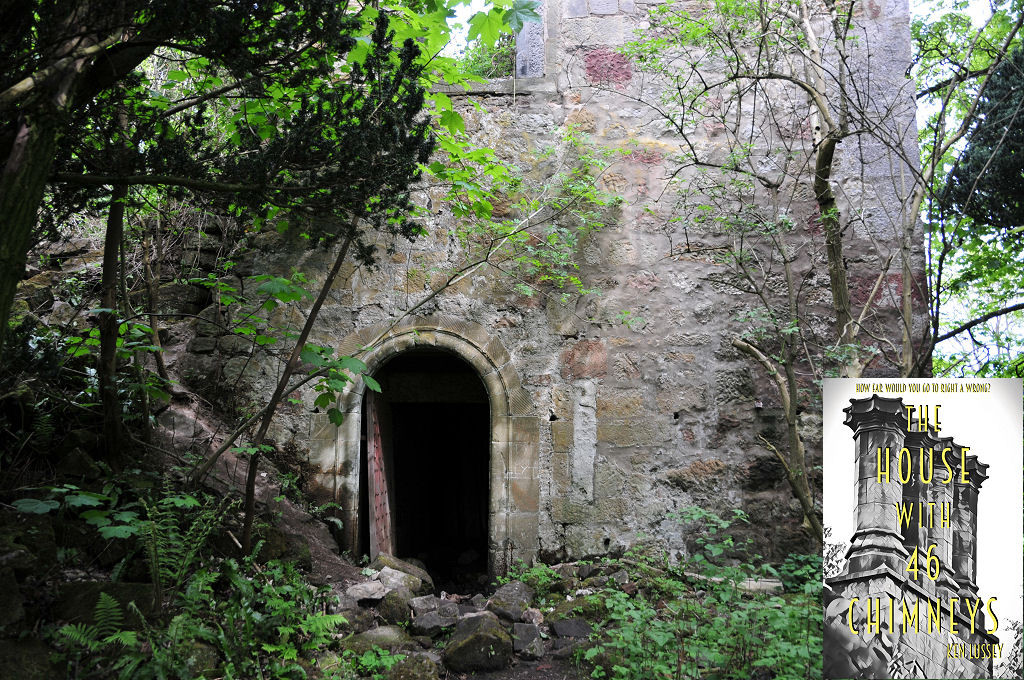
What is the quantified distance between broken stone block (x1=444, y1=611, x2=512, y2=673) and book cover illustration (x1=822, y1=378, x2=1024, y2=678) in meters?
2.01

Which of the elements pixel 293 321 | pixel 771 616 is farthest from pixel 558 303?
pixel 771 616

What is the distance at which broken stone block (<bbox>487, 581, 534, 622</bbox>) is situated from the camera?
4.30 metres

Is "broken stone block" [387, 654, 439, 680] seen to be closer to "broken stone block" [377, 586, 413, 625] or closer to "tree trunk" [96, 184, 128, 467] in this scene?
"broken stone block" [377, 586, 413, 625]

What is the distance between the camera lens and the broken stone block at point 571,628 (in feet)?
13.3

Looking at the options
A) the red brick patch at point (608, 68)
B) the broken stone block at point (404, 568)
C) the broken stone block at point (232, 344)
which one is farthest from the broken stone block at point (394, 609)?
the red brick patch at point (608, 68)

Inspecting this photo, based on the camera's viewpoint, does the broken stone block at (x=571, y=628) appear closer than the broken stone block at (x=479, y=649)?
No

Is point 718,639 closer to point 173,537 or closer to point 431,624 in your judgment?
point 431,624

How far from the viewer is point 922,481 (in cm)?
229

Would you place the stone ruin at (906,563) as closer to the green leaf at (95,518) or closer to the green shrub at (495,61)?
the green leaf at (95,518)

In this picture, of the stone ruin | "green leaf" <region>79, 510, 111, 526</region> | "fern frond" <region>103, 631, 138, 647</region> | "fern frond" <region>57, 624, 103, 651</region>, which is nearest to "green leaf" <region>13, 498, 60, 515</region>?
"green leaf" <region>79, 510, 111, 526</region>

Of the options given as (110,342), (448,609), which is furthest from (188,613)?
(448,609)

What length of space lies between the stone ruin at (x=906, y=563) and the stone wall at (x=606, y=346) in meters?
2.65

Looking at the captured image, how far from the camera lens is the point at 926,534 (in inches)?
88.7

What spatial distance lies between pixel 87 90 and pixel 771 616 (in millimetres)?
3837
